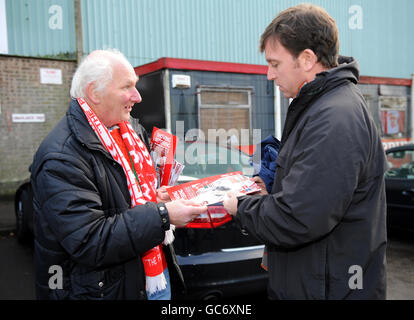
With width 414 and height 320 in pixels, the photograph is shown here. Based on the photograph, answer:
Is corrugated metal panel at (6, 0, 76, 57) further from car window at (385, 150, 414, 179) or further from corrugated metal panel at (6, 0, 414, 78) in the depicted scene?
car window at (385, 150, 414, 179)

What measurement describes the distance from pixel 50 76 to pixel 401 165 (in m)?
8.91

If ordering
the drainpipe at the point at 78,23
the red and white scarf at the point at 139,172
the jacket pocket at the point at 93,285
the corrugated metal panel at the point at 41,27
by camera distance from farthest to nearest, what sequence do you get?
the drainpipe at the point at 78,23 → the corrugated metal panel at the point at 41,27 → the red and white scarf at the point at 139,172 → the jacket pocket at the point at 93,285

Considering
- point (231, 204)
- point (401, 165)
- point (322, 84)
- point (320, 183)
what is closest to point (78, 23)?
point (401, 165)

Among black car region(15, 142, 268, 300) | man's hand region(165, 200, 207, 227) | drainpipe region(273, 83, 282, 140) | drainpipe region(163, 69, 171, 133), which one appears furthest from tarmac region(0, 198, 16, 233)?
drainpipe region(273, 83, 282, 140)

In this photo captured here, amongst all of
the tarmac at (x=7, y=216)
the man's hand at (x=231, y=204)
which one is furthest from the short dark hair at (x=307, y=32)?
the tarmac at (x=7, y=216)

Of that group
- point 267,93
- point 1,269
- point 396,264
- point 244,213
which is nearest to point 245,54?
point 267,93

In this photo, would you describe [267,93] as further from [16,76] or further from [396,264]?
[16,76]

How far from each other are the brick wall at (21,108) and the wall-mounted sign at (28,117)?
2.4 inches

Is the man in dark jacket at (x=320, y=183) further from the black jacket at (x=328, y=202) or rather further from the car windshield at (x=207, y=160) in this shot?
the car windshield at (x=207, y=160)

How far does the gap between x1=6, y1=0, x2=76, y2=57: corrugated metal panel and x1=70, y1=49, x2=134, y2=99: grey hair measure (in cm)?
901

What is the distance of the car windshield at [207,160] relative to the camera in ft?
11.8

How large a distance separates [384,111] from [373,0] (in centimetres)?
556

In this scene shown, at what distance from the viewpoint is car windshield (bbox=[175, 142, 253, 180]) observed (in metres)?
3.58

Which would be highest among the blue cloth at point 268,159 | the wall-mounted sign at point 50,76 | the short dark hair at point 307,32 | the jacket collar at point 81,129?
the wall-mounted sign at point 50,76
